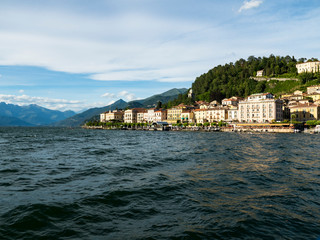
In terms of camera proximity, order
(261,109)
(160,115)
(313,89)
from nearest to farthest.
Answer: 1. (261,109)
2. (313,89)
3. (160,115)

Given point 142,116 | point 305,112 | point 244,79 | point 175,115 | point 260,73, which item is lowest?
point 142,116

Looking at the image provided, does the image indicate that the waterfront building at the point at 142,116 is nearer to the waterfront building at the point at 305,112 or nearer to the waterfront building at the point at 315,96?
the waterfront building at the point at 305,112

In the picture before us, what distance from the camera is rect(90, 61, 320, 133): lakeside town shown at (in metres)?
97.1

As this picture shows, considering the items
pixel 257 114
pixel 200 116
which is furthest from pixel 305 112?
pixel 200 116

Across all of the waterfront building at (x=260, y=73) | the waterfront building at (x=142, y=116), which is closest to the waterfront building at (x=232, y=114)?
the waterfront building at (x=142, y=116)

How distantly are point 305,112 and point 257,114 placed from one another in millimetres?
19793

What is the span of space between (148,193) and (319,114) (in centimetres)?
11337

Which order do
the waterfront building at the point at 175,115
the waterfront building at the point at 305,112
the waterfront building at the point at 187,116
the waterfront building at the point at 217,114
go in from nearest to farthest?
the waterfront building at the point at 305,112 → the waterfront building at the point at 217,114 → the waterfront building at the point at 187,116 → the waterfront building at the point at 175,115

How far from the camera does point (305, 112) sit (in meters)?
104

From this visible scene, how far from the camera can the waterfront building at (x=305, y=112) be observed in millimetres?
101512

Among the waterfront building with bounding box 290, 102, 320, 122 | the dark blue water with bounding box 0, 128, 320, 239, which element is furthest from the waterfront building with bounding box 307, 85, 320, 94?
the dark blue water with bounding box 0, 128, 320, 239

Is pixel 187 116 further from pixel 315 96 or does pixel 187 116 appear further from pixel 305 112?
pixel 315 96

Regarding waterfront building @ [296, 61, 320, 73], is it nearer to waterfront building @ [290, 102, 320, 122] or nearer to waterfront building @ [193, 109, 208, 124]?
waterfront building @ [290, 102, 320, 122]

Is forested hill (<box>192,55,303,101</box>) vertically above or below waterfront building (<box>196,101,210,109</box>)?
above
